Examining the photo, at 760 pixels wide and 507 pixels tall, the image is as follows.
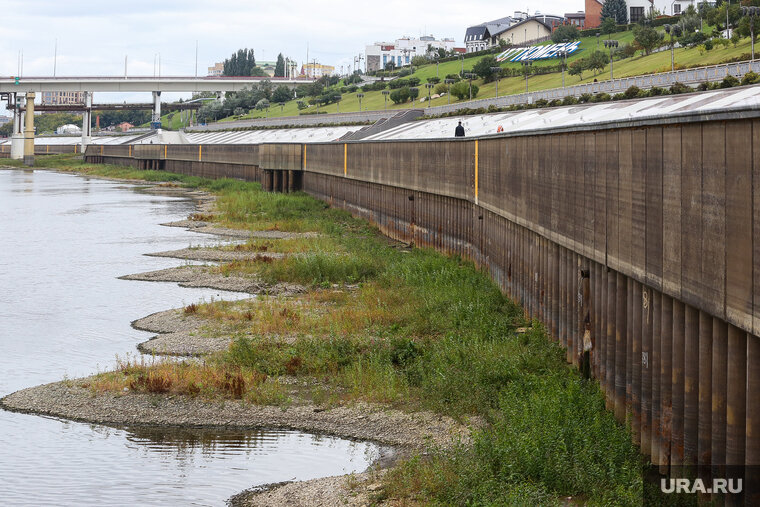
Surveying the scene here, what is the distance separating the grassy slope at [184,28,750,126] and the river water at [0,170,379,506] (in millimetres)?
61699

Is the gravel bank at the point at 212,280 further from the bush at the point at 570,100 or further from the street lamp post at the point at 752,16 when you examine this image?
the street lamp post at the point at 752,16

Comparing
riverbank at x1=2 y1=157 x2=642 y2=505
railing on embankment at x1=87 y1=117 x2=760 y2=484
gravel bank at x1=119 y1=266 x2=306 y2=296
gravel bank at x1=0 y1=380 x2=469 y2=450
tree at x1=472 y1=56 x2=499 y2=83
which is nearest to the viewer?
railing on embankment at x1=87 y1=117 x2=760 y2=484

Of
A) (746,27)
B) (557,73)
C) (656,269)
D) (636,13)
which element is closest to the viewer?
(656,269)

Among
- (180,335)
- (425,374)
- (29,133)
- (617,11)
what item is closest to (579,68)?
(617,11)

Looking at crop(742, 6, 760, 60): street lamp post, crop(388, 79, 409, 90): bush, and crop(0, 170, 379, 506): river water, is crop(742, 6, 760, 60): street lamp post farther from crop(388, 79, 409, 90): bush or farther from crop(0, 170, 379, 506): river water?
crop(388, 79, 409, 90): bush

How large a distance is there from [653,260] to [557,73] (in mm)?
130541

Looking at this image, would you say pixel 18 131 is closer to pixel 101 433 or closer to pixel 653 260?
pixel 101 433

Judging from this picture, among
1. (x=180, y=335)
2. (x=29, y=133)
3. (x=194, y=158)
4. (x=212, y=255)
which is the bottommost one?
(x=180, y=335)

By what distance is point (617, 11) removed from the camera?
18175cm

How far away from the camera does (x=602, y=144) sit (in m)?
15.5

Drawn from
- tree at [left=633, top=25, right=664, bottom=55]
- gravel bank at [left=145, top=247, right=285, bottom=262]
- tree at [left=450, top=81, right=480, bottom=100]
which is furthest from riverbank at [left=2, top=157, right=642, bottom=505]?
tree at [left=450, top=81, right=480, bottom=100]

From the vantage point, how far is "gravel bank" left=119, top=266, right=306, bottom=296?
30.4 meters

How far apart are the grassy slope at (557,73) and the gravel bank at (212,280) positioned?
6194 centimetres

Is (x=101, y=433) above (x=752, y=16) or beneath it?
beneath
